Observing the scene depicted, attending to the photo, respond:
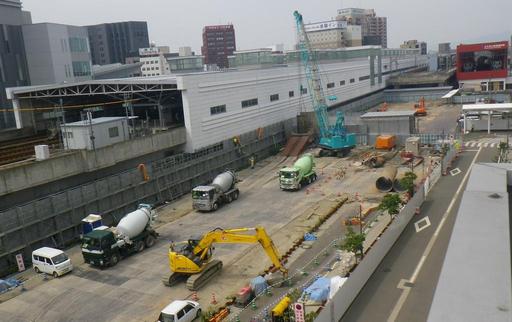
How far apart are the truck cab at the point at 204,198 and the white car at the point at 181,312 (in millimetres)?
14557

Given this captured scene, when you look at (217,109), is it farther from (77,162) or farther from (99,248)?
(99,248)

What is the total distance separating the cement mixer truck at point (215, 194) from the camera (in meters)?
33.5

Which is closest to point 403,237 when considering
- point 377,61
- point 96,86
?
point 96,86

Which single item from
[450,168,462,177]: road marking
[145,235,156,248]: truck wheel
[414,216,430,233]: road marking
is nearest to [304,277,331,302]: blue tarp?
[414,216,430,233]: road marking

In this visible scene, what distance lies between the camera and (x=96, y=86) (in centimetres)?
4291

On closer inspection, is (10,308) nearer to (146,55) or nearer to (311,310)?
(311,310)

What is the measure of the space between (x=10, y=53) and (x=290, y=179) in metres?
50.6

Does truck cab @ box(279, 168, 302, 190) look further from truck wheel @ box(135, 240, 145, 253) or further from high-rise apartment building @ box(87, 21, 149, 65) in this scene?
high-rise apartment building @ box(87, 21, 149, 65)

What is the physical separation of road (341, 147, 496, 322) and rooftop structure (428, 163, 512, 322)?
123 inches

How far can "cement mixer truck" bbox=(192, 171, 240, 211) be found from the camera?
33500mm

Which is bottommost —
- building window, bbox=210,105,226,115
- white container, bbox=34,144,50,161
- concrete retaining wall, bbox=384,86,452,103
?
concrete retaining wall, bbox=384,86,452,103

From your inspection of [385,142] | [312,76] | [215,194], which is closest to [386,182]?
[215,194]

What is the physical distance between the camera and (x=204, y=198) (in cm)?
3344

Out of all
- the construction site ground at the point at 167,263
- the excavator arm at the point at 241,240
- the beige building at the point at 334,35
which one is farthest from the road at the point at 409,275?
the beige building at the point at 334,35
